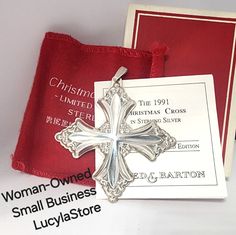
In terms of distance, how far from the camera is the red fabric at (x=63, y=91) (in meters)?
0.62

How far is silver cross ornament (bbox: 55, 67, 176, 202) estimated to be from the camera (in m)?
0.58

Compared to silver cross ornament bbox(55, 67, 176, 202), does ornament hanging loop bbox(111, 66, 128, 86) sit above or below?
above

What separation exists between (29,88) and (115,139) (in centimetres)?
18

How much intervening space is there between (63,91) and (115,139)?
11 centimetres

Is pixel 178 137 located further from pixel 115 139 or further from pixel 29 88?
pixel 29 88

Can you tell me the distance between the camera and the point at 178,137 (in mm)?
593

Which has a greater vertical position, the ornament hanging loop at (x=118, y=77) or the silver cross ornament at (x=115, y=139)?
the ornament hanging loop at (x=118, y=77)

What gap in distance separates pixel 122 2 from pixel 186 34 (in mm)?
112

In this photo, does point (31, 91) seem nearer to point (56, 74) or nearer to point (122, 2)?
point (56, 74)

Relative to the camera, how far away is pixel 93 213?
1.86 ft

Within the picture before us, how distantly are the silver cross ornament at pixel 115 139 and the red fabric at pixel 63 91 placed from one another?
2 centimetres

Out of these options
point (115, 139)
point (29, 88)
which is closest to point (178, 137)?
point (115, 139)

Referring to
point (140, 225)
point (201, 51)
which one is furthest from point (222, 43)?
point (140, 225)

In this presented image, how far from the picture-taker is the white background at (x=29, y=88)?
0.55 m
